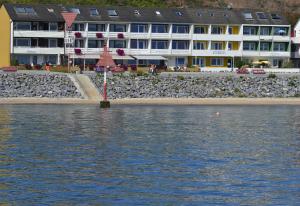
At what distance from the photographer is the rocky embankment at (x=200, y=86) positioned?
99250 millimetres

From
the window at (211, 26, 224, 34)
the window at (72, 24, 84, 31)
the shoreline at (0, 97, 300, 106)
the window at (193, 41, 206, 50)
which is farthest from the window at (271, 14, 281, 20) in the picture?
the shoreline at (0, 97, 300, 106)

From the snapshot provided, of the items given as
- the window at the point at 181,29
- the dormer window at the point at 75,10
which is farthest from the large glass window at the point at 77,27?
the window at the point at 181,29

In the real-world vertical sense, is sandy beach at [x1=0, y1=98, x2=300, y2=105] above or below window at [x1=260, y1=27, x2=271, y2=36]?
below

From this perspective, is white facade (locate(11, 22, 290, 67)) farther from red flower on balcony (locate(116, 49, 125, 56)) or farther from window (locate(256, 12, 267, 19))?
window (locate(256, 12, 267, 19))

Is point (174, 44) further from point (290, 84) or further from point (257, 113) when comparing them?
point (257, 113)

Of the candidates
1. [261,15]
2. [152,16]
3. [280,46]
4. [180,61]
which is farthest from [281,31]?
[152,16]

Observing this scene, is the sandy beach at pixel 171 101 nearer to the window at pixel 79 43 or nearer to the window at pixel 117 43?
the window at pixel 79 43

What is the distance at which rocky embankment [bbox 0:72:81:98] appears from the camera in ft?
310

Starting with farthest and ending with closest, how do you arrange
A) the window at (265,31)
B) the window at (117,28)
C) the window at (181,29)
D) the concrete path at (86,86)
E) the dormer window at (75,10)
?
the window at (265,31) → the window at (181,29) → the window at (117,28) → the dormer window at (75,10) → the concrete path at (86,86)

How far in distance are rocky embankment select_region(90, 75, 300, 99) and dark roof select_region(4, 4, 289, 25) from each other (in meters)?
23.1

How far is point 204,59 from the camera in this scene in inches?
5207

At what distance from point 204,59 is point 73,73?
1236 inches

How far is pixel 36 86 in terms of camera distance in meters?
96.5

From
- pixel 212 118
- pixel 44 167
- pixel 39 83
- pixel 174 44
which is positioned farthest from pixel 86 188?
pixel 174 44
